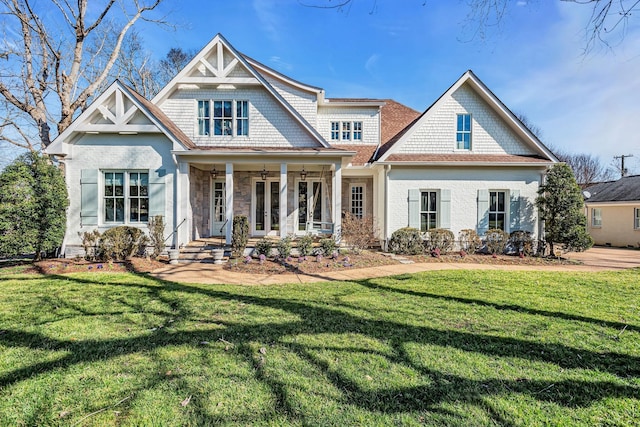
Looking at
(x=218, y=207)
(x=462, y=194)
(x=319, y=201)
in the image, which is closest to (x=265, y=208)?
(x=218, y=207)

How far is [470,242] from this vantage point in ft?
37.8

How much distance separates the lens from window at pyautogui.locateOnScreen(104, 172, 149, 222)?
1057cm

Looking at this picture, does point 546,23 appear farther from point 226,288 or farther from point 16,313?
point 16,313

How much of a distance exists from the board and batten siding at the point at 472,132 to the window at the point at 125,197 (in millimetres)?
9762

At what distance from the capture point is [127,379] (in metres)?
2.96

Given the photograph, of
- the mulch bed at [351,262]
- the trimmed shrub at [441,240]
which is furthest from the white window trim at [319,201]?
the trimmed shrub at [441,240]

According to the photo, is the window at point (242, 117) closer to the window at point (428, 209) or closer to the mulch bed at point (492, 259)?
the window at point (428, 209)

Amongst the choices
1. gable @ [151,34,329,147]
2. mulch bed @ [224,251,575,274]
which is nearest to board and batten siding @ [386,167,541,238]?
mulch bed @ [224,251,575,274]

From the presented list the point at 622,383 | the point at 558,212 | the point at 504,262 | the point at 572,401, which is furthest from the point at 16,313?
the point at 558,212

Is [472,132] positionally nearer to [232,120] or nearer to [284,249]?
[284,249]

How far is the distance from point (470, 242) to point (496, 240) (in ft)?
3.03

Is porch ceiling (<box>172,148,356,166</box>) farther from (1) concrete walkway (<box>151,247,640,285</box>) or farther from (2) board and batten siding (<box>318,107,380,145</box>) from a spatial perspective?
(2) board and batten siding (<box>318,107,380,145</box>)

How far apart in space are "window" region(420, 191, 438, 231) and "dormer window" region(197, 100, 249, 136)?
7.47 meters

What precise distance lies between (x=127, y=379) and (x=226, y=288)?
361 centimetres
